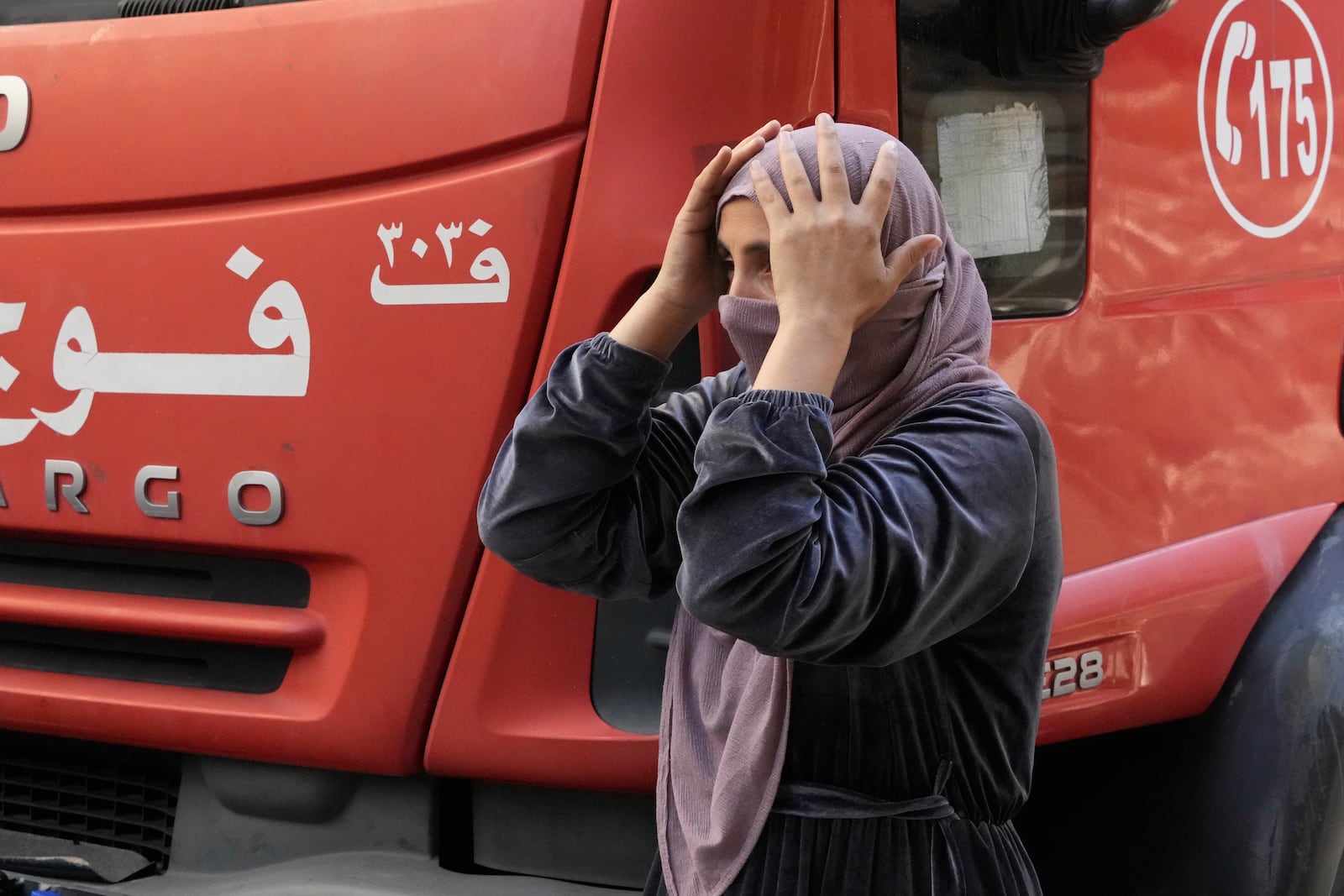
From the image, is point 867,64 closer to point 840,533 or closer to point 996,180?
point 996,180

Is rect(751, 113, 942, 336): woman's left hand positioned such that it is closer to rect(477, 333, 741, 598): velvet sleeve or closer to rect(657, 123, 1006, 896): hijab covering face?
rect(657, 123, 1006, 896): hijab covering face

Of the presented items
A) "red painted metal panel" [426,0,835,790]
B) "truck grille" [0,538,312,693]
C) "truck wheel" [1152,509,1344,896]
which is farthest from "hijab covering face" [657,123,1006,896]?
"truck wheel" [1152,509,1344,896]

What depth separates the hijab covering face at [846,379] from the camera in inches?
53.2

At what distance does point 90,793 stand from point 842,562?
1.69 metres

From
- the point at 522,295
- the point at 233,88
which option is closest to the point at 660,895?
the point at 522,295

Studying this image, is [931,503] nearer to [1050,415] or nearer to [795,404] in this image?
[795,404]

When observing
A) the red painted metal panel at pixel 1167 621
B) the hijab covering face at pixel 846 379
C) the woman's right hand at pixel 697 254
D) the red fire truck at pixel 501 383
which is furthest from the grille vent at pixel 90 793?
the red painted metal panel at pixel 1167 621

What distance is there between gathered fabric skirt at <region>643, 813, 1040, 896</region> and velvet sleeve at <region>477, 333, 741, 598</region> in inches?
13.2

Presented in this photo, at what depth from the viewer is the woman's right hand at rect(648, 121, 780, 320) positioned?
4.72ft

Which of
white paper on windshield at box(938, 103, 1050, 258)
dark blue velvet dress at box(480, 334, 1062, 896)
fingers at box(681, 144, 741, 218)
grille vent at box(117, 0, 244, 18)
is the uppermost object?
grille vent at box(117, 0, 244, 18)

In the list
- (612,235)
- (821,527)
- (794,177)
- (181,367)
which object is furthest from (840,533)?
(181,367)

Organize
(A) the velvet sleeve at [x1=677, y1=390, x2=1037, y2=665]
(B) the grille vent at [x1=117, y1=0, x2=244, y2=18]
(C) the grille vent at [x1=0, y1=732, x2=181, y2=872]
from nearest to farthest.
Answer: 1. (A) the velvet sleeve at [x1=677, y1=390, x2=1037, y2=665]
2. (B) the grille vent at [x1=117, y1=0, x2=244, y2=18]
3. (C) the grille vent at [x1=0, y1=732, x2=181, y2=872]

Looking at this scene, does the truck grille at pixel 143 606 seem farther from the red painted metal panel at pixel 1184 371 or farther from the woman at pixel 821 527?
the red painted metal panel at pixel 1184 371

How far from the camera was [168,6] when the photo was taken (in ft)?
6.86
